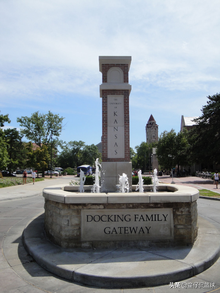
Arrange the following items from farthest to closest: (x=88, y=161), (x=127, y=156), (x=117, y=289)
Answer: (x=88, y=161) < (x=127, y=156) < (x=117, y=289)

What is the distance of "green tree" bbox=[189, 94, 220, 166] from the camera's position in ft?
102

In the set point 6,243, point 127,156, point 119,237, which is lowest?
point 6,243

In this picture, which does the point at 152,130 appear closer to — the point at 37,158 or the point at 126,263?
the point at 37,158

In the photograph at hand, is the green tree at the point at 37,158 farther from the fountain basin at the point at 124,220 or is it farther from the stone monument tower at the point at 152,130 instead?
the stone monument tower at the point at 152,130

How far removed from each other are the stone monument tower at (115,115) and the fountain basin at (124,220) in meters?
3.59

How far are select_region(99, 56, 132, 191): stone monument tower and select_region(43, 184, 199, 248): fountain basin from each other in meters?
A: 3.59

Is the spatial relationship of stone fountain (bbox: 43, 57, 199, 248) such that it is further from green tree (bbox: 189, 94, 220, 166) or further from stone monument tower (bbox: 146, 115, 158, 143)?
stone monument tower (bbox: 146, 115, 158, 143)

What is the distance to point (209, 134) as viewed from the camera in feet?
103


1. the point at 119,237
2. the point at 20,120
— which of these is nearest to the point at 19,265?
the point at 119,237

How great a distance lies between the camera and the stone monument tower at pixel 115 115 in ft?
27.9

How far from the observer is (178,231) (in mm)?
4852

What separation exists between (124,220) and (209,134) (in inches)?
1170

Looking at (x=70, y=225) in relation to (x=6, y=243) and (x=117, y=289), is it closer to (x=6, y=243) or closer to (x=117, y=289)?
(x=117, y=289)

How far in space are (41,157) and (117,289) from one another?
130 ft
